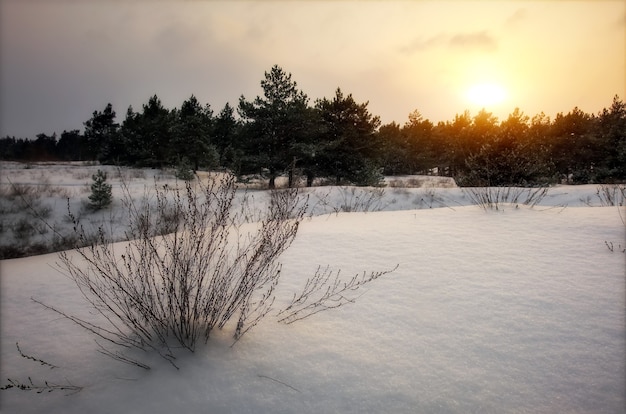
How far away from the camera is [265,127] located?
55.8ft

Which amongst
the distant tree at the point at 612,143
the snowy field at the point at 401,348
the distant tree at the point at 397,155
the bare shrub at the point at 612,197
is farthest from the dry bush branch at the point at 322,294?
the distant tree at the point at 397,155

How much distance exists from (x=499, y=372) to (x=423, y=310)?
659 mm

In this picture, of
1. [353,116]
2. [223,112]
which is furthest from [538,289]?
[223,112]

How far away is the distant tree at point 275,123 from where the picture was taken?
16844 mm

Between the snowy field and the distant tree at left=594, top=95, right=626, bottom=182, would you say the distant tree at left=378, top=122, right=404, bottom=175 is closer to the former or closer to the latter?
the distant tree at left=594, top=95, right=626, bottom=182

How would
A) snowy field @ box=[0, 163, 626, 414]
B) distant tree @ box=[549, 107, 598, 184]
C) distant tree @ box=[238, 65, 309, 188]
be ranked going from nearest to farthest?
snowy field @ box=[0, 163, 626, 414] → distant tree @ box=[238, 65, 309, 188] → distant tree @ box=[549, 107, 598, 184]

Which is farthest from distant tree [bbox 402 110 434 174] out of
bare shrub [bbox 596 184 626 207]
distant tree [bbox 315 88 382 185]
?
bare shrub [bbox 596 184 626 207]

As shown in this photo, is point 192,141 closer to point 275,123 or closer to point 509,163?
point 275,123

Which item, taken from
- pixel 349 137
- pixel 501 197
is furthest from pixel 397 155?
pixel 501 197

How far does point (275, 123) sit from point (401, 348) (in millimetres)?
16164

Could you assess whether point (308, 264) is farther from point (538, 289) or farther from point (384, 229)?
point (538, 289)

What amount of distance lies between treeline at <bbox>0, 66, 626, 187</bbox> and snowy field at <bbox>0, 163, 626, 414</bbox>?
291 cm

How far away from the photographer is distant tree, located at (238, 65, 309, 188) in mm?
16844

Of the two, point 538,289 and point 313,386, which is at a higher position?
point 538,289
